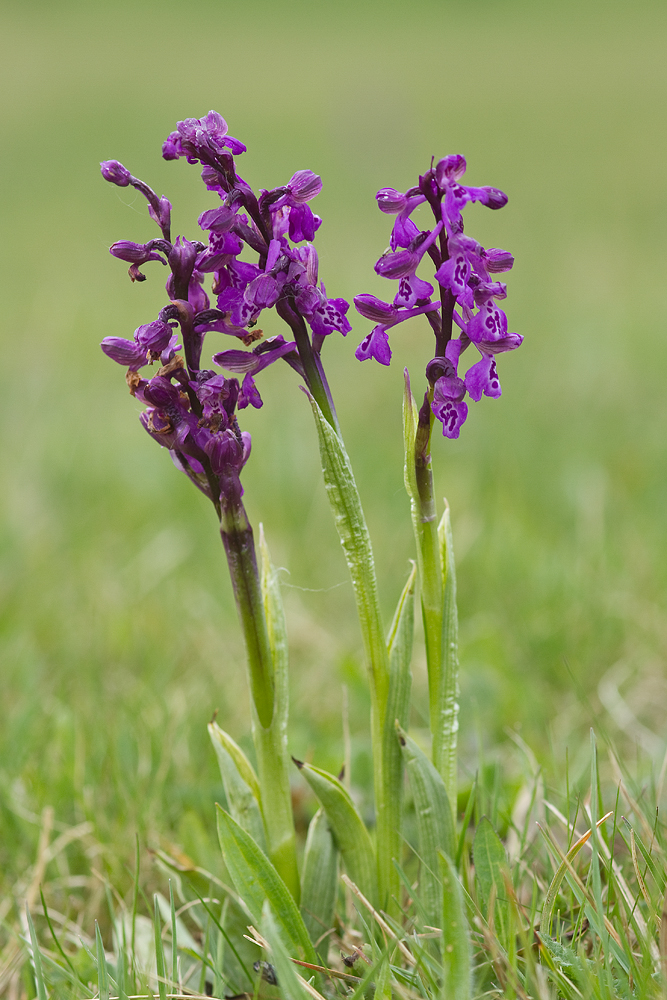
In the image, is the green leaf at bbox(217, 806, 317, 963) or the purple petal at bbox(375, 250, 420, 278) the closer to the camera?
the purple petal at bbox(375, 250, 420, 278)

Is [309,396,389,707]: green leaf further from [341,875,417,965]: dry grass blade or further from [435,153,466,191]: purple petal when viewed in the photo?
[435,153,466,191]: purple petal

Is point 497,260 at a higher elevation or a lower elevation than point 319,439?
higher

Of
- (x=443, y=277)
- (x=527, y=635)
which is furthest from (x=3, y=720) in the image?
(x=443, y=277)

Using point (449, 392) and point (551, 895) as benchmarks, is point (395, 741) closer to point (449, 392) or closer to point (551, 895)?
point (551, 895)

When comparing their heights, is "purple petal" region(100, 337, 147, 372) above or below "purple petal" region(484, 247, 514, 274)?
below

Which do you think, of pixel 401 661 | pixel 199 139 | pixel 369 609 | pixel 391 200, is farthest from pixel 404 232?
pixel 401 661

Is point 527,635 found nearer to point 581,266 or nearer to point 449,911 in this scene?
point 449,911

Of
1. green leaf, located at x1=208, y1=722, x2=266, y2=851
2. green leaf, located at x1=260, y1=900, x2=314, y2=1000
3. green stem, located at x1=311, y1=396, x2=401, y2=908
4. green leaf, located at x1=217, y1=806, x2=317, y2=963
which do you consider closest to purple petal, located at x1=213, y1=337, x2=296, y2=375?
green stem, located at x1=311, y1=396, x2=401, y2=908

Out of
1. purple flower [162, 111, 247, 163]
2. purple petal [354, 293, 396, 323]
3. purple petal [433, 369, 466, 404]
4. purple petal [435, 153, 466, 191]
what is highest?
purple flower [162, 111, 247, 163]
